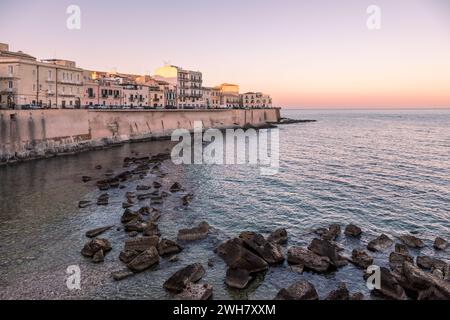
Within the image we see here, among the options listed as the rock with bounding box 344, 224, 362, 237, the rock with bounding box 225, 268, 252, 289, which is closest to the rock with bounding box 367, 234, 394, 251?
the rock with bounding box 344, 224, 362, 237

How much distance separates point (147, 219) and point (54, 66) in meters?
46.8

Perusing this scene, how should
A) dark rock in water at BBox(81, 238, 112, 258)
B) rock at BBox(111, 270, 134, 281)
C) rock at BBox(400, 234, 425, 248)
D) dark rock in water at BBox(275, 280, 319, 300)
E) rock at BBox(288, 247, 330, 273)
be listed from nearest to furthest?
dark rock in water at BBox(275, 280, 319, 300), rock at BBox(111, 270, 134, 281), rock at BBox(288, 247, 330, 273), dark rock in water at BBox(81, 238, 112, 258), rock at BBox(400, 234, 425, 248)

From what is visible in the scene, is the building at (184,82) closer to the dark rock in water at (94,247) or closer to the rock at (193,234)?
the rock at (193,234)

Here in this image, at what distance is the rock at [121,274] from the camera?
16.9 meters

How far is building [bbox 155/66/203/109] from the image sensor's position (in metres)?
108

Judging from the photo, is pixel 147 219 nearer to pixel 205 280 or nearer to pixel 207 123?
pixel 205 280

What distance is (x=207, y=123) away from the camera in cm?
9700

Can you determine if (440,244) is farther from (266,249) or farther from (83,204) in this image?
(83,204)

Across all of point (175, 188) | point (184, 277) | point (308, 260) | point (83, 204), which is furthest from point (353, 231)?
point (83, 204)

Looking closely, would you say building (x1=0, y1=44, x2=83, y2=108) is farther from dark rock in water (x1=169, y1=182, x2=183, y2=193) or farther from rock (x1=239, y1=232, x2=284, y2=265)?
rock (x1=239, y1=232, x2=284, y2=265)

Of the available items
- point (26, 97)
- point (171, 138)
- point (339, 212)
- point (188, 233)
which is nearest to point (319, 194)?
point (339, 212)

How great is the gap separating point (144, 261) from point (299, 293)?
7781mm

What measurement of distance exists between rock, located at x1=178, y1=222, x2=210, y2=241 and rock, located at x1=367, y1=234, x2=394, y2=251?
971cm

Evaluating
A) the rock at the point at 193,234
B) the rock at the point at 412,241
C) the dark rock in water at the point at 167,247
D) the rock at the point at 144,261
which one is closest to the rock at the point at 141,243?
the dark rock in water at the point at 167,247
